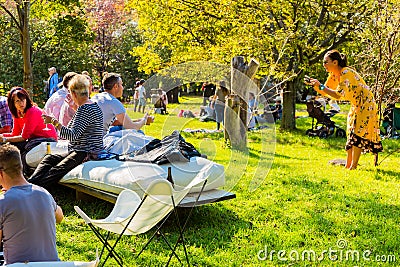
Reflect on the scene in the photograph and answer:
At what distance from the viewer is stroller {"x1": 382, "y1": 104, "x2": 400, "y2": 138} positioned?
546 inches

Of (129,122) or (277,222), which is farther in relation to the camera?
(129,122)

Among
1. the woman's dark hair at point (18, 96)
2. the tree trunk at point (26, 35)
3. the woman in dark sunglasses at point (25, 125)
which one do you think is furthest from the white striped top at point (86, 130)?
the tree trunk at point (26, 35)

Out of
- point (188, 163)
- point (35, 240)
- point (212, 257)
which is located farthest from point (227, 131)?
point (35, 240)

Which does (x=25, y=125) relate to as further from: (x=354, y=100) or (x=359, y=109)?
(x=359, y=109)

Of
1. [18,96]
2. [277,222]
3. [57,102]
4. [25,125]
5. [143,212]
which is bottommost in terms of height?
[277,222]

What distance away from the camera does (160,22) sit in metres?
14.2

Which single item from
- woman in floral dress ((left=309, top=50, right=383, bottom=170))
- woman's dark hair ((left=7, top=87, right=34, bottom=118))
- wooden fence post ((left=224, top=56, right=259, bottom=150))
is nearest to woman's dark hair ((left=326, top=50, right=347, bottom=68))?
woman in floral dress ((left=309, top=50, right=383, bottom=170))

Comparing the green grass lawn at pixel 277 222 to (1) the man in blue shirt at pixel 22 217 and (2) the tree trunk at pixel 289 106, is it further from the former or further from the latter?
(2) the tree trunk at pixel 289 106

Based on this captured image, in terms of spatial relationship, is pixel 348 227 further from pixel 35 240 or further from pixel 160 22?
pixel 160 22

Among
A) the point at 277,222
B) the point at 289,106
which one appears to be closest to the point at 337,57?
the point at 277,222

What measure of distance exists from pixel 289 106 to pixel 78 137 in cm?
970

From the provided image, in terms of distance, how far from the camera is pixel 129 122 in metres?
6.40

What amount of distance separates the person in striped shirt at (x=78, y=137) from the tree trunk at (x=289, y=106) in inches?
369

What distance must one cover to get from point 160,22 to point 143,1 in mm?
757
